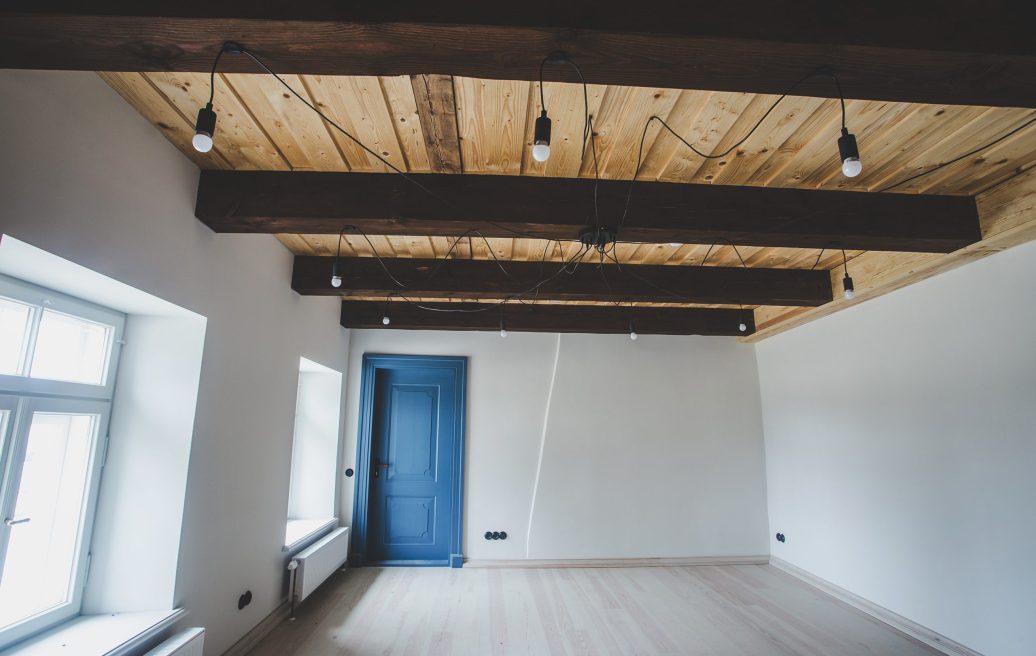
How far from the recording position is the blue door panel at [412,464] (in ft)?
16.8

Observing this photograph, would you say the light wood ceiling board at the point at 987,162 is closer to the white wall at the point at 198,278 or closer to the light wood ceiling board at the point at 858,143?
the light wood ceiling board at the point at 858,143

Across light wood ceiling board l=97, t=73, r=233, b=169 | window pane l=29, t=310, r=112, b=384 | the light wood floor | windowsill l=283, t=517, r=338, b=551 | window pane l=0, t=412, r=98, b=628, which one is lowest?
the light wood floor

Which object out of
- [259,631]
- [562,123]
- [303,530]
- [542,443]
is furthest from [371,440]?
[562,123]

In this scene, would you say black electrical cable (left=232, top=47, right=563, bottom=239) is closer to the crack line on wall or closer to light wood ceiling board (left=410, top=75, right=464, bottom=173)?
light wood ceiling board (left=410, top=75, right=464, bottom=173)

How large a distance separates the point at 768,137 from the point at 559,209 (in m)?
1.00

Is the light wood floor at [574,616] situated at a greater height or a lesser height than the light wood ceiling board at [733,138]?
lesser

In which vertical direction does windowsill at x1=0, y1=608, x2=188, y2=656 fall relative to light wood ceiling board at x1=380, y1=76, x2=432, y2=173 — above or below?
below

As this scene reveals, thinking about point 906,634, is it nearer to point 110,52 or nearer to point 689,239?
point 689,239

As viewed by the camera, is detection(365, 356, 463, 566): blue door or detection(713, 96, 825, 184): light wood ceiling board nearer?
detection(713, 96, 825, 184): light wood ceiling board

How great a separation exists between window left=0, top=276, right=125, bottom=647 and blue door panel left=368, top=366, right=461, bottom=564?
303 centimetres

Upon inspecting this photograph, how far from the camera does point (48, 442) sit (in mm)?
2080

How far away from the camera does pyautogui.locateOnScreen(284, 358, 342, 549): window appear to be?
4.84 metres

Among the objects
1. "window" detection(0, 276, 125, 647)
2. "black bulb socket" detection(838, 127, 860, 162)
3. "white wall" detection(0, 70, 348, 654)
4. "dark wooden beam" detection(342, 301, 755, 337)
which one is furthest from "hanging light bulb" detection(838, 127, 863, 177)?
"dark wooden beam" detection(342, 301, 755, 337)

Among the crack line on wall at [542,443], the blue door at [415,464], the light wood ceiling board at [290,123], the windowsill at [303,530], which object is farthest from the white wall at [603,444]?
the light wood ceiling board at [290,123]
